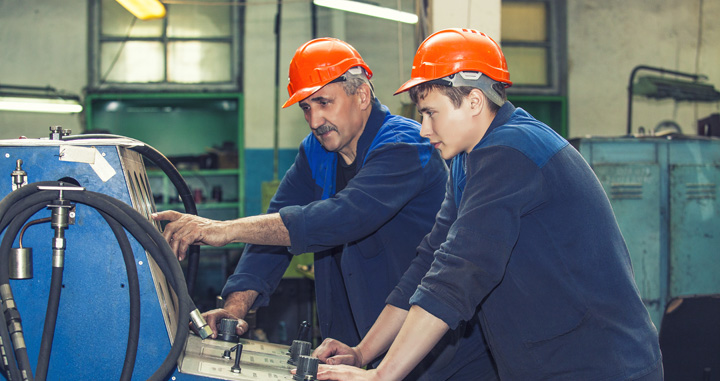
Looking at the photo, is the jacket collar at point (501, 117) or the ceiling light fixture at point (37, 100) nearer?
the jacket collar at point (501, 117)

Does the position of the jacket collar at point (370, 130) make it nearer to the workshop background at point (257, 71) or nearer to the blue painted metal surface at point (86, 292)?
the blue painted metal surface at point (86, 292)

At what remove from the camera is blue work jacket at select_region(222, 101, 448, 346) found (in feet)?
4.82

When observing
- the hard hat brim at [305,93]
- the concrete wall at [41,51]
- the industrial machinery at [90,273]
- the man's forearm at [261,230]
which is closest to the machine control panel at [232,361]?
the industrial machinery at [90,273]

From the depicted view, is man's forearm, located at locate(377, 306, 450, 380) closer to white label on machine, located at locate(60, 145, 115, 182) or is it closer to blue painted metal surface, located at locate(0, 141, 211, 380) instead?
blue painted metal surface, located at locate(0, 141, 211, 380)

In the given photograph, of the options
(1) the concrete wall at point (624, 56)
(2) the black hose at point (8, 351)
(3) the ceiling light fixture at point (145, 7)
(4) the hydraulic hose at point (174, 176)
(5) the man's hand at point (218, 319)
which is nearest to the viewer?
(2) the black hose at point (8, 351)

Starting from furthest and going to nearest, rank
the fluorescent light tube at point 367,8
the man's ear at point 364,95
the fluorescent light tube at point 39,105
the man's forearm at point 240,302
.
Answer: the fluorescent light tube at point 39,105
the fluorescent light tube at point 367,8
the man's ear at point 364,95
the man's forearm at point 240,302

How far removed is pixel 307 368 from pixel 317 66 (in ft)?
2.89

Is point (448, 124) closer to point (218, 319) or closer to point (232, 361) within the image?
point (232, 361)

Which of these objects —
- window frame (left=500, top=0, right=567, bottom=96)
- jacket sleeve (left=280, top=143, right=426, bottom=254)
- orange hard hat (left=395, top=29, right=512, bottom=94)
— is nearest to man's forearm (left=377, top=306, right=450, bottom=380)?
jacket sleeve (left=280, top=143, right=426, bottom=254)

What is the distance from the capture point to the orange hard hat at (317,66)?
1.75m

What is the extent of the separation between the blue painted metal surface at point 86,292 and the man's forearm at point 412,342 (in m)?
0.34

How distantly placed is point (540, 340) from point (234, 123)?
6.09 m

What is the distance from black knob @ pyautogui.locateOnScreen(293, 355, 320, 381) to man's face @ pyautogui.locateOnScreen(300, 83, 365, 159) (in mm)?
788

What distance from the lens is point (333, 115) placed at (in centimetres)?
179
